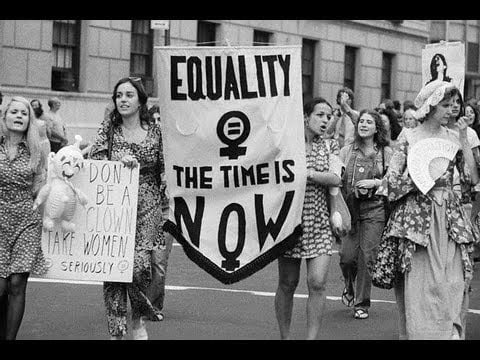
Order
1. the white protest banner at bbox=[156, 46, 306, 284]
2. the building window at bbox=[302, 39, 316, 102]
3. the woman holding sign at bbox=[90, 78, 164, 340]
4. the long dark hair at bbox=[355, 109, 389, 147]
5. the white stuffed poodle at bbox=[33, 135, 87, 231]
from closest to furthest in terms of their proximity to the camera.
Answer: the white protest banner at bbox=[156, 46, 306, 284] < the white stuffed poodle at bbox=[33, 135, 87, 231] < the woman holding sign at bbox=[90, 78, 164, 340] < the long dark hair at bbox=[355, 109, 389, 147] < the building window at bbox=[302, 39, 316, 102]

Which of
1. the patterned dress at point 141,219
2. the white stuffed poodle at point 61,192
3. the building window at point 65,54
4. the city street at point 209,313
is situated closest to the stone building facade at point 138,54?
the building window at point 65,54

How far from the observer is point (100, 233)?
25.8 feet

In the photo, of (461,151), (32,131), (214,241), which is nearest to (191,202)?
(214,241)

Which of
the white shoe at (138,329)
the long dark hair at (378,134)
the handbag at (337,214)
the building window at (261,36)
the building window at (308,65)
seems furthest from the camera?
the building window at (308,65)

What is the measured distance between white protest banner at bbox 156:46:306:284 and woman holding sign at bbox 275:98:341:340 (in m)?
0.21

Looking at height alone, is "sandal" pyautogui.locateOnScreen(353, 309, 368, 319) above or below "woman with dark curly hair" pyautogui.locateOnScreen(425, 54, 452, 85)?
below

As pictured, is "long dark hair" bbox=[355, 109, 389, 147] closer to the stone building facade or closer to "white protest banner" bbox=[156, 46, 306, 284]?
"white protest banner" bbox=[156, 46, 306, 284]

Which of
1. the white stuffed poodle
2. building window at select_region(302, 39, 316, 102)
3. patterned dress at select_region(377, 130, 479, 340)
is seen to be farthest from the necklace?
building window at select_region(302, 39, 316, 102)

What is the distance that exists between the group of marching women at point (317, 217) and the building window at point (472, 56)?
41.1m

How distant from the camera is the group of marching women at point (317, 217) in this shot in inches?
292

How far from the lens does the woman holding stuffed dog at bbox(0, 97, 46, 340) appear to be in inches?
295

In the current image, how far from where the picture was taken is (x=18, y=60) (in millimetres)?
23062

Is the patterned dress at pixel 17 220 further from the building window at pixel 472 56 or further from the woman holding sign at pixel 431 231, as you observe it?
the building window at pixel 472 56

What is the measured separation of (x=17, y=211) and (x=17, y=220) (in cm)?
6
